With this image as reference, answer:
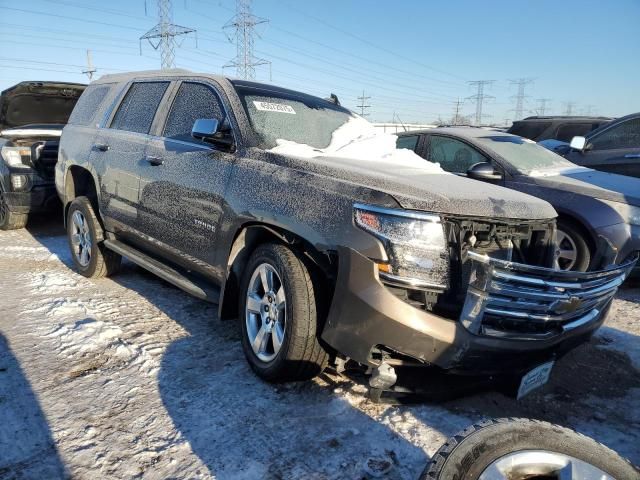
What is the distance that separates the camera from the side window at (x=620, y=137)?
6.82 meters

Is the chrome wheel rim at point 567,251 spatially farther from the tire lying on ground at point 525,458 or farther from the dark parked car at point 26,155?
the dark parked car at point 26,155

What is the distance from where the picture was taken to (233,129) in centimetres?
337

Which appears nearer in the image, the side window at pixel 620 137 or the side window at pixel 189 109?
the side window at pixel 189 109

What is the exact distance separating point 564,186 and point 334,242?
3563mm

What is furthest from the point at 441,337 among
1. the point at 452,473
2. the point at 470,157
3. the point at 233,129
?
the point at 470,157

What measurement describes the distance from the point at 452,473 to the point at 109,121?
4.50 metres

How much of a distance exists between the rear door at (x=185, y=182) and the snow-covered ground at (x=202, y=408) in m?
0.68

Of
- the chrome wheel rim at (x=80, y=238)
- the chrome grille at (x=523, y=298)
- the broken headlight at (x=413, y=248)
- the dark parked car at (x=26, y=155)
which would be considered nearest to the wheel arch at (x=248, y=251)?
the broken headlight at (x=413, y=248)

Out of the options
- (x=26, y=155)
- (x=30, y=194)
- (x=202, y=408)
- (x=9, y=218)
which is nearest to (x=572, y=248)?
(x=202, y=408)

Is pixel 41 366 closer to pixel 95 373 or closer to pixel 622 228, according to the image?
pixel 95 373

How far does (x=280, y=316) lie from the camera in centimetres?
286

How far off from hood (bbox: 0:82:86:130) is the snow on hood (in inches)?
221

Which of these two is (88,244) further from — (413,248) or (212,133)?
(413,248)

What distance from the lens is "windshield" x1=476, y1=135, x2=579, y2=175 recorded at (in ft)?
18.0
